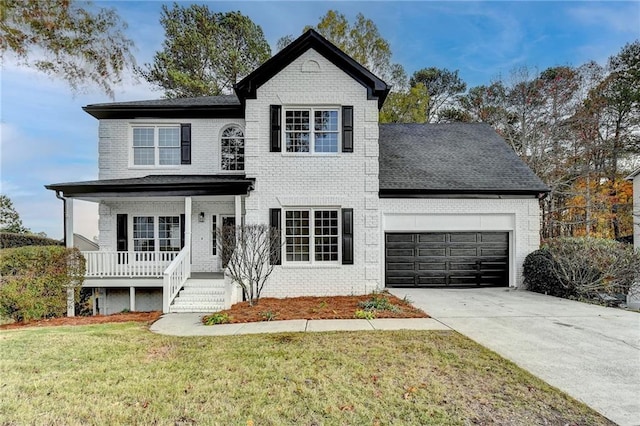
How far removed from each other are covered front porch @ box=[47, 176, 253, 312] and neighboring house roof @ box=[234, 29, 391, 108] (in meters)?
3.17

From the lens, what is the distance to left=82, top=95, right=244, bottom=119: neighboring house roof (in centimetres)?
1271

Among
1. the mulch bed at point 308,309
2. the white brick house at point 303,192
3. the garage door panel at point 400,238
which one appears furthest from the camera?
the garage door panel at point 400,238

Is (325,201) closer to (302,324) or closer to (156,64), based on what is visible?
(302,324)

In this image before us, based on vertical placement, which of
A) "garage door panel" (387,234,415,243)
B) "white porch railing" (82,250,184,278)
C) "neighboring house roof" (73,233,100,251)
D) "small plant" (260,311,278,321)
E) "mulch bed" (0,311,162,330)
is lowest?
"mulch bed" (0,311,162,330)

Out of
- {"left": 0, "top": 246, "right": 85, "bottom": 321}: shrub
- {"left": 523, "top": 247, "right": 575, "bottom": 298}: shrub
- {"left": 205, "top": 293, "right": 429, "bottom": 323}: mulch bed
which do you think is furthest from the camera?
{"left": 523, "top": 247, "right": 575, "bottom": 298}: shrub

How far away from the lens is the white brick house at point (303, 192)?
433 inches

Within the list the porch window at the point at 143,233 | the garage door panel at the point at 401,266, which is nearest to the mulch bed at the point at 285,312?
the garage door panel at the point at 401,266

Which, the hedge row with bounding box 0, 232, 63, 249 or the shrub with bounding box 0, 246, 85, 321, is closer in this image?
the shrub with bounding box 0, 246, 85, 321

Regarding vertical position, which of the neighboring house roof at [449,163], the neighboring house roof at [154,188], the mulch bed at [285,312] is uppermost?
the neighboring house roof at [449,163]

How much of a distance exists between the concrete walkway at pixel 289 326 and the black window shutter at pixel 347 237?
10.6ft

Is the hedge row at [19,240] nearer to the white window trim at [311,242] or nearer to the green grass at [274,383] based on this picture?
the white window trim at [311,242]

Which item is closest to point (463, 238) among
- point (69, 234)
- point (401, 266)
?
point (401, 266)

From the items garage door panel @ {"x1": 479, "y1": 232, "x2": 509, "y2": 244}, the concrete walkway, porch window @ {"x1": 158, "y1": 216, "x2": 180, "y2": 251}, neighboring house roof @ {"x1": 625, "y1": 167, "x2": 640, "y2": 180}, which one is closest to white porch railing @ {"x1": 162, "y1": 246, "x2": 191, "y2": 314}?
the concrete walkway

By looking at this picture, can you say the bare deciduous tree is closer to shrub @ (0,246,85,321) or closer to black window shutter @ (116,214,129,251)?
shrub @ (0,246,85,321)
